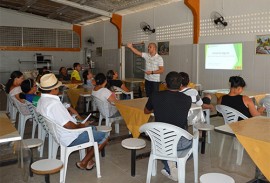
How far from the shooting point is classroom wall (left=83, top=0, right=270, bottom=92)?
6387mm

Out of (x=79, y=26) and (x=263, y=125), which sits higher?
(x=79, y=26)

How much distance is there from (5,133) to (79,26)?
12.7m

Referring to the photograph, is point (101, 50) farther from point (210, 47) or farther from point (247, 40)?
point (247, 40)

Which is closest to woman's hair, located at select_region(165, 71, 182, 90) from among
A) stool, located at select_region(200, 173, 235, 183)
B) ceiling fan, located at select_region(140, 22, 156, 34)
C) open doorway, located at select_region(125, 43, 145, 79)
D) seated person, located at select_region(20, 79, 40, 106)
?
stool, located at select_region(200, 173, 235, 183)

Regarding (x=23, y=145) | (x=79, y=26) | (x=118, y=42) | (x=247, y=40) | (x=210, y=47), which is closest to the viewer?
(x=23, y=145)

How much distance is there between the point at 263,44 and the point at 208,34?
1.61 metres

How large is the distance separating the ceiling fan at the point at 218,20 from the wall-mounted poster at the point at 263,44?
3.39 feet

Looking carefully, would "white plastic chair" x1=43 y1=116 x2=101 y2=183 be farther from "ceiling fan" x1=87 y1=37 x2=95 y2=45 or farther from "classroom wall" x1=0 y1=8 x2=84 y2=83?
"classroom wall" x1=0 y1=8 x2=84 y2=83

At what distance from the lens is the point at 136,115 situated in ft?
10.7

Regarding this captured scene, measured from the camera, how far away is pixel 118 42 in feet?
37.4

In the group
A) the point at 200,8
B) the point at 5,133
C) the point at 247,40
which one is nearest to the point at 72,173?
the point at 5,133

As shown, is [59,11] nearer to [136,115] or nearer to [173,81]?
[136,115]

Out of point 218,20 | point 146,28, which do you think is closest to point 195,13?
point 218,20

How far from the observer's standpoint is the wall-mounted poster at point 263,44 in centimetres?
618
